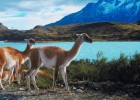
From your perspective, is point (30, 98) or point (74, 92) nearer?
point (30, 98)

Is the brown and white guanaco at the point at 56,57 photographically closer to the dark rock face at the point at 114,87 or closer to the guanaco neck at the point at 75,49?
the guanaco neck at the point at 75,49

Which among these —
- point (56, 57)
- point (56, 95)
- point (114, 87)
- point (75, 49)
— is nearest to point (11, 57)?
point (56, 57)

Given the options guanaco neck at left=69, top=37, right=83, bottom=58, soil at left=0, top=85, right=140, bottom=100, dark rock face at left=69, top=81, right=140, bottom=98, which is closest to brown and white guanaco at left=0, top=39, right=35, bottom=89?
soil at left=0, top=85, right=140, bottom=100

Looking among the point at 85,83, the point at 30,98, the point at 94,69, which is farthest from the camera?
the point at 94,69

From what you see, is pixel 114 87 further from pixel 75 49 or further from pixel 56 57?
pixel 56 57

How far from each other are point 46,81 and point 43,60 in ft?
7.57

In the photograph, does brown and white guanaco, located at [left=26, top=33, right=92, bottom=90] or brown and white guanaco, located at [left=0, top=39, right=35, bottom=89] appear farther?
brown and white guanaco, located at [left=0, top=39, right=35, bottom=89]

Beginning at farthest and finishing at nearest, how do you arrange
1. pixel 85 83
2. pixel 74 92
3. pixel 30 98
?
pixel 85 83 < pixel 74 92 < pixel 30 98

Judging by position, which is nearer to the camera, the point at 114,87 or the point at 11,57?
the point at 114,87

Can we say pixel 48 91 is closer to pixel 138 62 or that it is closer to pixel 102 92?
pixel 102 92

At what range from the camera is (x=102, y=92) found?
1515cm

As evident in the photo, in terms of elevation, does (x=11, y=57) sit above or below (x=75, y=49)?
below

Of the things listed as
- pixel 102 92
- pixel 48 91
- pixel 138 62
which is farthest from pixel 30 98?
pixel 138 62

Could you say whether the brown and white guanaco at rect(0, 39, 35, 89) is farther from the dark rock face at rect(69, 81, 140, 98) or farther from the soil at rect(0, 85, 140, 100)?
the dark rock face at rect(69, 81, 140, 98)
